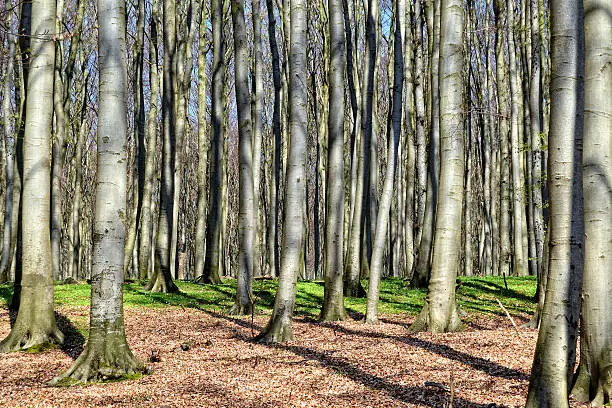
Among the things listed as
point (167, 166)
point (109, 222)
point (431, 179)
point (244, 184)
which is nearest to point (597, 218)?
point (109, 222)

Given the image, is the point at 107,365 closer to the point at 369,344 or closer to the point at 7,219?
the point at 369,344

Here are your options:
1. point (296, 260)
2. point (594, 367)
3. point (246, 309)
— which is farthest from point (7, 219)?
point (594, 367)

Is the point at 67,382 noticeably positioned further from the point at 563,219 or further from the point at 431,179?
the point at 431,179

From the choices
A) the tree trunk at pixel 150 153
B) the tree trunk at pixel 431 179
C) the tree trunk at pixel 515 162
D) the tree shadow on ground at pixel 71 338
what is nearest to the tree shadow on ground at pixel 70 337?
the tree shadow on ground at pixel 71 338

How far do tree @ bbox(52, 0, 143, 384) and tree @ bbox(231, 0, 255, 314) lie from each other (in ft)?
16.3

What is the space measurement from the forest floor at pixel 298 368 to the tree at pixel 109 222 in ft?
1.00

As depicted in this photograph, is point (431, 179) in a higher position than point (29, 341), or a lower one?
higher

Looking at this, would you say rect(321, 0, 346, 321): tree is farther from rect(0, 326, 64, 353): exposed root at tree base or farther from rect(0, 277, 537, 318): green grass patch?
rect(0, 326, 64, 353): exposed root at tree base

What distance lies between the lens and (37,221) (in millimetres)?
8641

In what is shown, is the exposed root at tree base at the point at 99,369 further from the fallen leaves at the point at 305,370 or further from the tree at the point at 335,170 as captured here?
the tree at the point at 335,170

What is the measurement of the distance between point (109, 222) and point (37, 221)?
252cm

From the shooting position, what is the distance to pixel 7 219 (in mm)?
18562

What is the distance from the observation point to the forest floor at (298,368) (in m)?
5.87

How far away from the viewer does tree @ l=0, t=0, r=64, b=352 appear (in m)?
8.53
